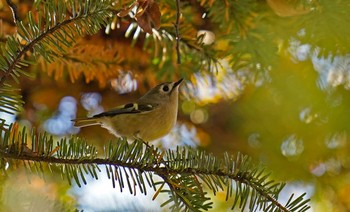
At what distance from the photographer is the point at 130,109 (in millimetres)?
1534

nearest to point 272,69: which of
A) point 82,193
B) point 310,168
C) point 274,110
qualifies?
point 274,110

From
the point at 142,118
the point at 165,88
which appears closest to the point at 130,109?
the point at 142,118

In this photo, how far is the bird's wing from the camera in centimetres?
148

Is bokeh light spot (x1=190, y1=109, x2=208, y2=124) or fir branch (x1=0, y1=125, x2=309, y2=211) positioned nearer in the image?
fir branch (x1=0, y1=125, x2=309, y2=211)

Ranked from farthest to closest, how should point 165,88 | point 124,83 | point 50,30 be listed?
point 165,88 < point 124,83 < point 50,30

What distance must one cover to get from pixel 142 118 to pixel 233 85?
0.23 metres

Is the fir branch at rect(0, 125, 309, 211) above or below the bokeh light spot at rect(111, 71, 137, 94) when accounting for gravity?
below

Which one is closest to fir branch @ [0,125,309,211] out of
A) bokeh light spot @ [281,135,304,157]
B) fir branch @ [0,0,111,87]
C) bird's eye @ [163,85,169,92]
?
fir branch @ [0,0,111,87]

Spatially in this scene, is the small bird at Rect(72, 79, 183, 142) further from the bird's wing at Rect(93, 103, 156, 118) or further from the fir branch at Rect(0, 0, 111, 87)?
the fir branch at Rect(0, 0, 111, 87)

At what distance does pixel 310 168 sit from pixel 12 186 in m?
0.81

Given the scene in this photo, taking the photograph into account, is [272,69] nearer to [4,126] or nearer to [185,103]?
[185,103]

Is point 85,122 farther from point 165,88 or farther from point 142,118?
point 165,88

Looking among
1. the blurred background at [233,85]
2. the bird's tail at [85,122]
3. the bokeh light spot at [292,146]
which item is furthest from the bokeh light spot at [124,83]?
the bokeh light spot at [292,146]

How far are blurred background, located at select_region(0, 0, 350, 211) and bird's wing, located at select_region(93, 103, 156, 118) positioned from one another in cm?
5
